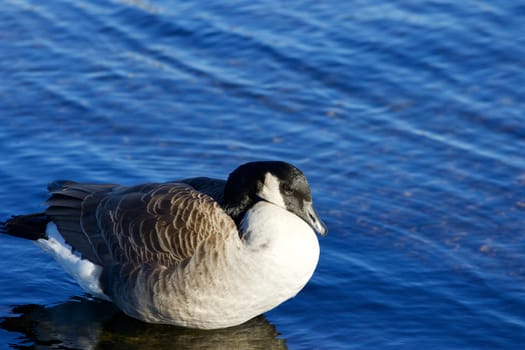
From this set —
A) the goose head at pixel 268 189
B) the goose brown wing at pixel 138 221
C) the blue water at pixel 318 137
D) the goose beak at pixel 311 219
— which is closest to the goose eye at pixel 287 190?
the goose head at pixel 268 189

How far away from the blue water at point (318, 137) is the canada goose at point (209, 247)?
1.71ft

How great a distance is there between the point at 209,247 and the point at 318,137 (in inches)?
168

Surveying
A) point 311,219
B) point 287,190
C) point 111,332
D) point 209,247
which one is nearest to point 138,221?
point 209,247

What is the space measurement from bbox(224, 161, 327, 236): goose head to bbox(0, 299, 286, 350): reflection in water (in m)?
1.13

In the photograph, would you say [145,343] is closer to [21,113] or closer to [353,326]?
[353,326]

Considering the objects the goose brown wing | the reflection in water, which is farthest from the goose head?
the reflection in water

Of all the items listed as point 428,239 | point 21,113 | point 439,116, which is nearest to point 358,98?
point 439,116

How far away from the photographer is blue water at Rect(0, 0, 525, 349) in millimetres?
8625

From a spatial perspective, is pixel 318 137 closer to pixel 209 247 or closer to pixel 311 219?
pixel 311 219

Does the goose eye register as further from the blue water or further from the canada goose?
the blue water

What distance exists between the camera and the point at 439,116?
39.6 feet

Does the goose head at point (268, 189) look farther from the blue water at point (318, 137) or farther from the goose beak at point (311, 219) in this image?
the blue water at point (318, 137)

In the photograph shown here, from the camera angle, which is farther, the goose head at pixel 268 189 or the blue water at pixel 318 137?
the blue water at pixel 318 137

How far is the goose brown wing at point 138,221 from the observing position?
784 centimetres
